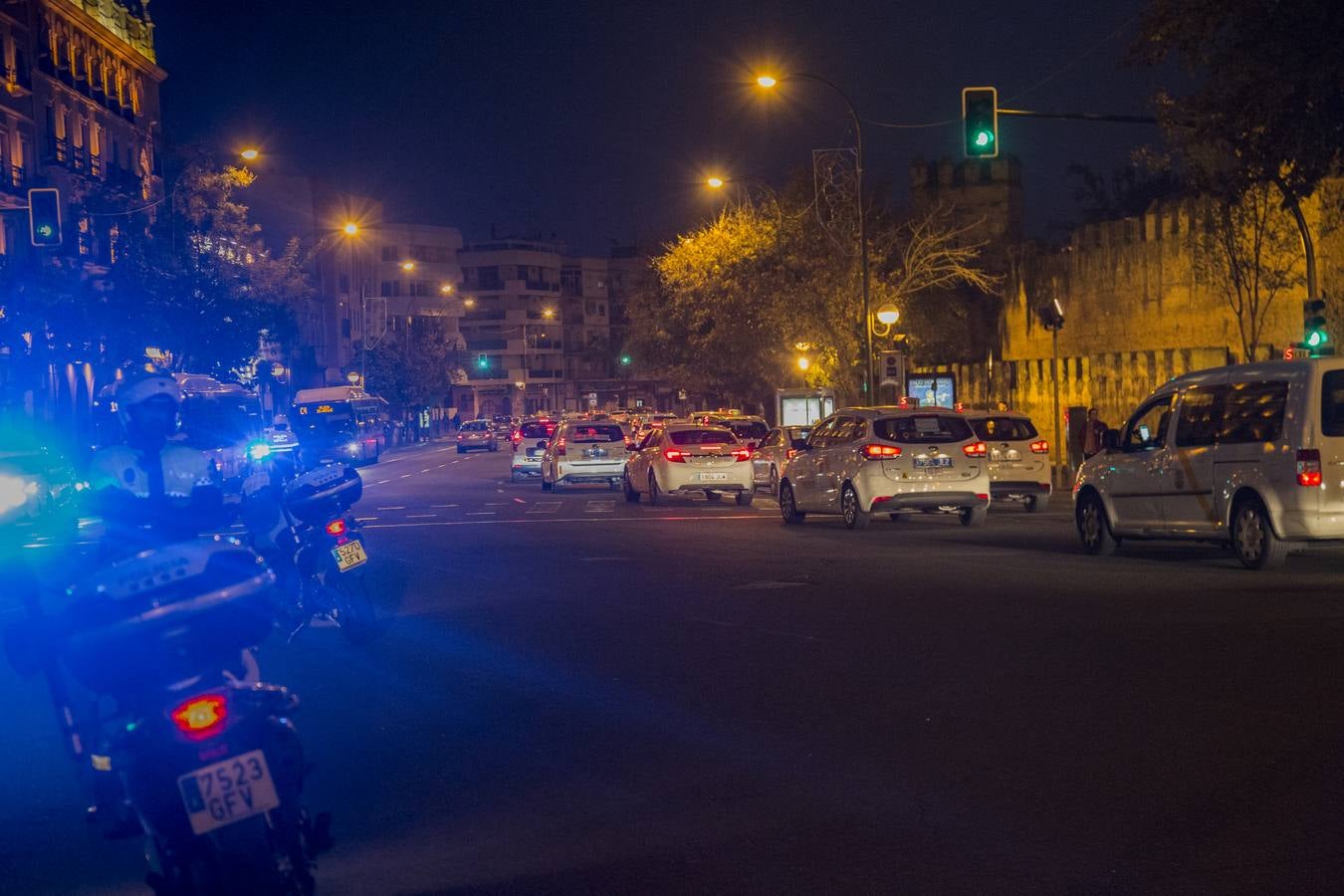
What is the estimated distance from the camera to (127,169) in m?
71.3

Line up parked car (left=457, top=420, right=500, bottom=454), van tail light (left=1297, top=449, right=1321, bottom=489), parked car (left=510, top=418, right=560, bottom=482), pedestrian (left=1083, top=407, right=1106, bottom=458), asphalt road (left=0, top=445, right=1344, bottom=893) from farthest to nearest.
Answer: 1. parked car (left=457, top=420, right=500, bottom=454)
2. parked car (left=510, top=418, right=560, bottom=482)
3. pedestrian (left=1083, top=407, right=1106, bottom=458)
4. van tail light (left=1297, top=449, right=1321, bottom=489)
5. asphalt road (left=0, top=445, right=1344, bottom=893)

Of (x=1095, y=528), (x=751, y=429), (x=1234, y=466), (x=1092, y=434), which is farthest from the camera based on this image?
(x=751, y=429)

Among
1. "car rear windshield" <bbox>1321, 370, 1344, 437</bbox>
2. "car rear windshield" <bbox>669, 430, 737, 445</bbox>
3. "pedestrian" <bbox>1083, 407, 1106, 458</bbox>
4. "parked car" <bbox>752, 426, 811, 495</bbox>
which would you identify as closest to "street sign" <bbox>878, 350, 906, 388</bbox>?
"parked car" <bbox>752, 426, 811, 495</bbox>

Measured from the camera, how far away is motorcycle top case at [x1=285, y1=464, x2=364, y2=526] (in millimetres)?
11820

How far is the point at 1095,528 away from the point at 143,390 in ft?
47.0

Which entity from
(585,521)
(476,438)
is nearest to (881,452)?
(585,521)

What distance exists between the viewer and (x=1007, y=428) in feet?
89.9

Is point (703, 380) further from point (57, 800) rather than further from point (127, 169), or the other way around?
point (57, 800)

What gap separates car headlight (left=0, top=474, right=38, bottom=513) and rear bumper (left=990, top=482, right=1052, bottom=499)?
15.6m

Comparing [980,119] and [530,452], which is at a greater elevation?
[980,119]

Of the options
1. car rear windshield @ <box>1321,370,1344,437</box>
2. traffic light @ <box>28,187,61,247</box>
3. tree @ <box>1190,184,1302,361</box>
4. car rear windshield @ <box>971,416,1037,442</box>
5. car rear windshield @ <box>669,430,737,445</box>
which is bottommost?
car rear windshield @ <box>669,430,737,445</box>

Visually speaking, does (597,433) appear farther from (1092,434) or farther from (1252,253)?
A: (1252,253)

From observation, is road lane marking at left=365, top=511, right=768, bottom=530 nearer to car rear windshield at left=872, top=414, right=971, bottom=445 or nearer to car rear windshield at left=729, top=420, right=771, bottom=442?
car rear windshield at left=872, top=414, right=971, bottom=445

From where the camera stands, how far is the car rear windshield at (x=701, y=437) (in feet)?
102
